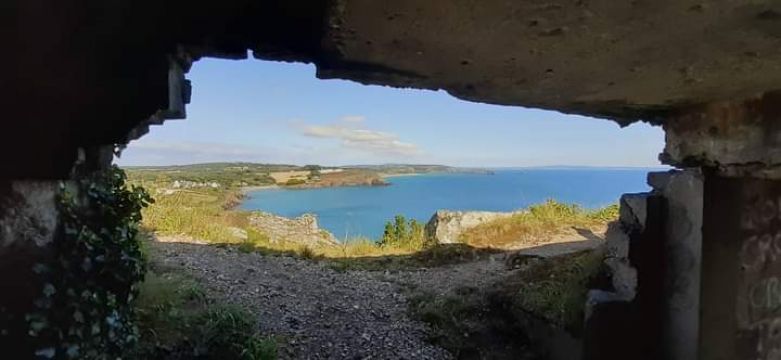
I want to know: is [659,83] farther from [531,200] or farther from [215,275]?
[531,200]

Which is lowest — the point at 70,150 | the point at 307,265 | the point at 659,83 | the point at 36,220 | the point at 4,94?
the point at 307,265

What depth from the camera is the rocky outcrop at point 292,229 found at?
30.0ft

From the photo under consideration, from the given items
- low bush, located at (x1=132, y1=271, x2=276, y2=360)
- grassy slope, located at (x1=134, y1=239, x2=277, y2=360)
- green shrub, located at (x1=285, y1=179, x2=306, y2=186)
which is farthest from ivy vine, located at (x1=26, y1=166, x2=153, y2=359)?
green shrub, located at (x1=285, y1=179, x2=306, y2=186)

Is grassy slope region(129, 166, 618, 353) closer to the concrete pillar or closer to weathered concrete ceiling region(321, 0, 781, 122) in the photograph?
the concrete pillar

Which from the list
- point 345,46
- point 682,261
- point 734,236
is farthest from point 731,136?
point 345,46

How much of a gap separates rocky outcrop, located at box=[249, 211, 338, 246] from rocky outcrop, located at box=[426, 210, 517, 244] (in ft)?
5.63

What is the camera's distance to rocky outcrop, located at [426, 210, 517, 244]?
866 cm

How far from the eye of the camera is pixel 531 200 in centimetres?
991

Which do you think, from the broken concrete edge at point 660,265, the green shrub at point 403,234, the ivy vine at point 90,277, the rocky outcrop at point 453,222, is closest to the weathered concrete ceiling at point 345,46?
the ivy vine at point 90,277

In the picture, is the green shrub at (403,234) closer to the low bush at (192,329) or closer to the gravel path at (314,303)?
the gravel path at (314,303)

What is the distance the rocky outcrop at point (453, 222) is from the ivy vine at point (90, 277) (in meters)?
6.26

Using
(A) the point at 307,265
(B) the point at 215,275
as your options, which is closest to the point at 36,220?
(B) the point at 215,275

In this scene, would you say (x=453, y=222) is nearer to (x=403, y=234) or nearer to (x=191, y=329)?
(x=403, y=234)

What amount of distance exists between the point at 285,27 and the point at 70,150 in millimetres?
947
